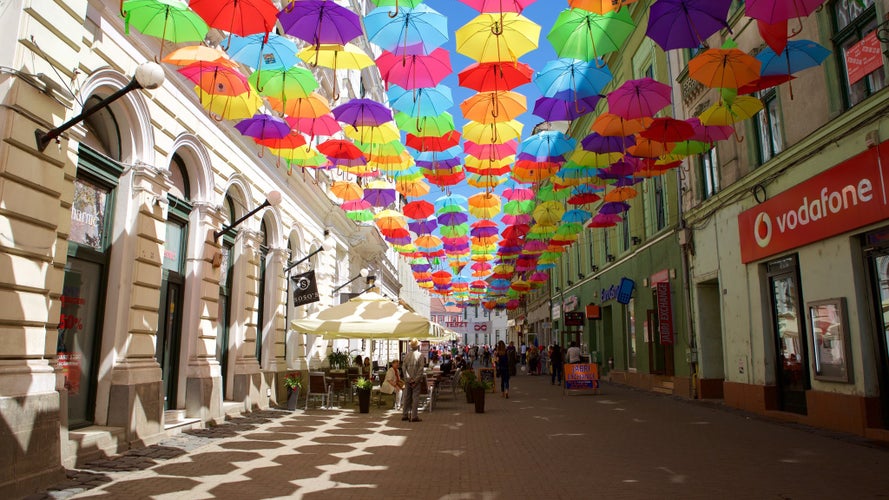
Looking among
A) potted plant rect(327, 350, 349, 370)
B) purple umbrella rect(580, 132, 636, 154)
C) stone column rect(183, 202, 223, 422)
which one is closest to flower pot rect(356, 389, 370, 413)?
stone column rect(183, 202, 223, 422)

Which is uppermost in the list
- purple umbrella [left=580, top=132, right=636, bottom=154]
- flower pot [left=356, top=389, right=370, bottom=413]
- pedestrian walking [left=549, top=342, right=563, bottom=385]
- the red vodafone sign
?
purple umbrella [left=580, top=132, right=636, bottom=154]

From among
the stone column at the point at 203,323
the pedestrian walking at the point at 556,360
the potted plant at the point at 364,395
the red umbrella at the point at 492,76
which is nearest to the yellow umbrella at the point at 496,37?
the red umbrella at the point at 492,76

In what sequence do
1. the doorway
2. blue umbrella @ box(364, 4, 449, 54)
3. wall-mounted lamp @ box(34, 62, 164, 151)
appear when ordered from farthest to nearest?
the doorway, blue umbrella @ box(364, 4, 449, 54), wall-mounted lamp @ box(34, 62, 164, 151)

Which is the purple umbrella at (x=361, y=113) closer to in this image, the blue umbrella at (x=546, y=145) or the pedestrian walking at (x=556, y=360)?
the blue umbrella at (x=546, y=145)

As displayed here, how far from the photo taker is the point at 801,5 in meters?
8.13

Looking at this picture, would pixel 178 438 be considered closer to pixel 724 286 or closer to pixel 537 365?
pixel 724 286

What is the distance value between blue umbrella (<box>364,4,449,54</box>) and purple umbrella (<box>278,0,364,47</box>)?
2.02 ft

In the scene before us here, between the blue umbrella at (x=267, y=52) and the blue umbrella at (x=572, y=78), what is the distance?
15.1 feet

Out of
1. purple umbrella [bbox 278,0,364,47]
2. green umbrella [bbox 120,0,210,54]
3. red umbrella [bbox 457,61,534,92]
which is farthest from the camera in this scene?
red umbrella [bbox 457,61,534,92]

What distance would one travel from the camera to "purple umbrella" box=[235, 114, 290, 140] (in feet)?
38.2

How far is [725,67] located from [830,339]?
5.45 meters

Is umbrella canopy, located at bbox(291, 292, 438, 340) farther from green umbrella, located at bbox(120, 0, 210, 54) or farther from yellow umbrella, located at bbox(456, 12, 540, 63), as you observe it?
green umbrella, located at bbox(120, 0, 210, 54)

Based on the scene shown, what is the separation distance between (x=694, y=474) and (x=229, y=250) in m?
11.1

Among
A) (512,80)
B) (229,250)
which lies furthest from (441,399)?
(512,80)
